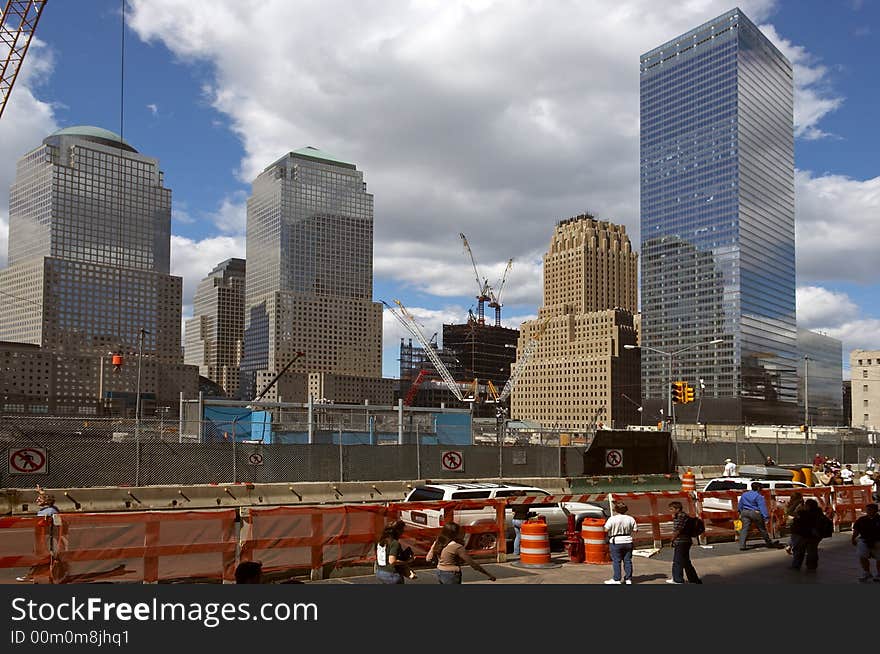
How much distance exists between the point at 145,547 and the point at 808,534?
1261cm

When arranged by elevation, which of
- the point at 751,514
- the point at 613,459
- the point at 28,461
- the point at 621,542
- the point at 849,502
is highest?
the point at 28,461

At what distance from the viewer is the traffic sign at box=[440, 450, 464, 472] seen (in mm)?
34000

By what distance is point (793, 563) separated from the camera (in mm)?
16875

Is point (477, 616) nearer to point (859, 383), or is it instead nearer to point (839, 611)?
point (839, 611)

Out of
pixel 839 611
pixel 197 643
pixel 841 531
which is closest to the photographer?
pixel 197 643

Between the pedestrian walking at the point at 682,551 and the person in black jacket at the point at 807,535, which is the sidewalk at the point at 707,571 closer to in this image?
the person in black jacket at the point at 807,535

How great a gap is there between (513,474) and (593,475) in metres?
4.13

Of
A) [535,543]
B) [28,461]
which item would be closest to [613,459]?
[535,543]

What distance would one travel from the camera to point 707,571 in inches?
639

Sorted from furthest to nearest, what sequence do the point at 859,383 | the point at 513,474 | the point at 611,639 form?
the point at 859,383 < the point at 513,474 < the point at 611,639

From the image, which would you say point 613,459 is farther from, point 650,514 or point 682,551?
point 682,551

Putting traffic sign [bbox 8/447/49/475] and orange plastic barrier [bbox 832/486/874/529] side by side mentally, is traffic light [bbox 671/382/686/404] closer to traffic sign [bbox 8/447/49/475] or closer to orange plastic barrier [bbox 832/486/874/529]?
orange plastic barrier [bbox 832/486/874/529]

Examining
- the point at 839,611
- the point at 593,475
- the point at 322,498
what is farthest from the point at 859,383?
the point at 839,611

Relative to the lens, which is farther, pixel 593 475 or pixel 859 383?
pixel 859 383
